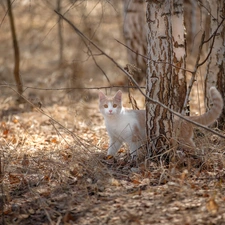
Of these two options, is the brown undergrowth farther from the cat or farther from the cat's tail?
the cat's tail

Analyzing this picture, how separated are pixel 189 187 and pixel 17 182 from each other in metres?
1.63

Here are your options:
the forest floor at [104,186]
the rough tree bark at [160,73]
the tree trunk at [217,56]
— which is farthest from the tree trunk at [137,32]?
the rough tree bark at [160,73]

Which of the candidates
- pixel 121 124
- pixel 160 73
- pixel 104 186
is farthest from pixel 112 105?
pixel 104 186

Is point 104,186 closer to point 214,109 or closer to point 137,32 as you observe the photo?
point 214,109

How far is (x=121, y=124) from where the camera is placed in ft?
17.0

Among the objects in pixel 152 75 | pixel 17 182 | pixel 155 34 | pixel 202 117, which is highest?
pixel 155 34

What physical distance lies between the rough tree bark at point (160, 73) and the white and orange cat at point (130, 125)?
17cm

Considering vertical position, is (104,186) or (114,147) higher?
(114,147)

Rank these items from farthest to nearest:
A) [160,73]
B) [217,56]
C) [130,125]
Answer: [217,56], [130,125], [160,73]

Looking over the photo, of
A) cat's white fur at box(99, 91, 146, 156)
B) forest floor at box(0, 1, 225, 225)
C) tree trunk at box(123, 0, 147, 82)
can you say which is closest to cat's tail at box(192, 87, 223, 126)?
forest floor at box(0, 1, 225, 225)

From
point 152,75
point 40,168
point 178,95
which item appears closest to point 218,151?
point 178,95

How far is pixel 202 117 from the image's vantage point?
15.9 feet

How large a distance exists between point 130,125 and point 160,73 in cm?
84

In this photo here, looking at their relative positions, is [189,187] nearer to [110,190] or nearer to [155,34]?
[110,190]
